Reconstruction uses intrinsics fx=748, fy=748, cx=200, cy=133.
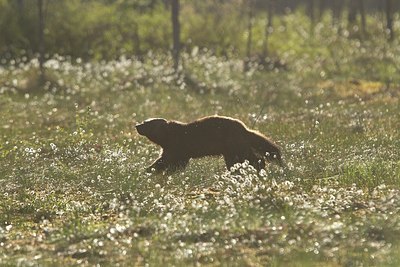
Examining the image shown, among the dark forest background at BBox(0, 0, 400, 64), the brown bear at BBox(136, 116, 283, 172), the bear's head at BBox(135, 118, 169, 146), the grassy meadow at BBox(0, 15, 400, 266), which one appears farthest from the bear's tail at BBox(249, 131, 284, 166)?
the dark forest background at BBox(0, 0, 400, 64)

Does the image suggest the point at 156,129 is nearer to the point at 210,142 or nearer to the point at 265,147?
the point at 210,142

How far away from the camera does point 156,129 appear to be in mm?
11461

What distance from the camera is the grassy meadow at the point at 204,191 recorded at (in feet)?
24.2

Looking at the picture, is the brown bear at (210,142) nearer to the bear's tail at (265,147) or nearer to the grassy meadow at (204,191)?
the bear's tail at (265,147)

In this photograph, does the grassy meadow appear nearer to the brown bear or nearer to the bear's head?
the brown bear

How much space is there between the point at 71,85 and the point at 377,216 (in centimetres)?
1761

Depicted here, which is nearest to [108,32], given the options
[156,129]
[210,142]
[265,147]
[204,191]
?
[156,129]

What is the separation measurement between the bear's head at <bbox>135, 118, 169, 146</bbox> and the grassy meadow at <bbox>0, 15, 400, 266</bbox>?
54cm

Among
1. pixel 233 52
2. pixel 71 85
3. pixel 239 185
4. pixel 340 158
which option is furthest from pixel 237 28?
pixel 239 185

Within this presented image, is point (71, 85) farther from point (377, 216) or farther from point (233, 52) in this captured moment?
point (377, 216)

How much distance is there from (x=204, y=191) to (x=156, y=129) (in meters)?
1.51

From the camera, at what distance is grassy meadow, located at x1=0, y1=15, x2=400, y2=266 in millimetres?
7371

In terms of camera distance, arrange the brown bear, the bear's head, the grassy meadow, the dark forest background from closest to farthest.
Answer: the grassy meadow → the brown bear → the bear's head → the dark forest background

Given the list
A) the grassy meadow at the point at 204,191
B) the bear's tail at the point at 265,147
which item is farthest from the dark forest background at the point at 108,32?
the bear's tail at the point at 265,147
